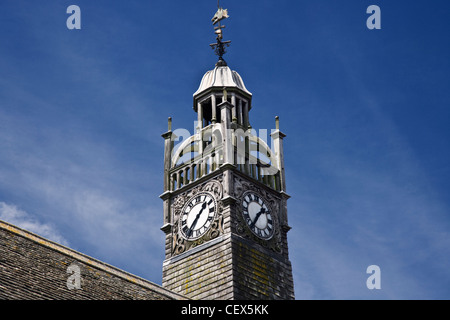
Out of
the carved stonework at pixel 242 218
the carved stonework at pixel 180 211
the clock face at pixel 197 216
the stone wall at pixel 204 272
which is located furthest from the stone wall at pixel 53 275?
the clock face at pixel 197 216

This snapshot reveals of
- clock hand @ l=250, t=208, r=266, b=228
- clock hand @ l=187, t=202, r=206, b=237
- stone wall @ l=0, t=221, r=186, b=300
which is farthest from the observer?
clock hand @ l=187, t=202, r=206, b=237

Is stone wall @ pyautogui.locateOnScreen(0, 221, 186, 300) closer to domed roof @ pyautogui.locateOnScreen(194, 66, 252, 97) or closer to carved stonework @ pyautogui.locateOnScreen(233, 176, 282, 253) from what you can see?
carved stonework @ pyautogui.locateOnScreen(233, 176, 282, 253)

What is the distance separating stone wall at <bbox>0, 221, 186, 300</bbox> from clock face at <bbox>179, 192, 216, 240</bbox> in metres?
11.7

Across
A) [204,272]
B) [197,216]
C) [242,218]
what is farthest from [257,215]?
[204,272]

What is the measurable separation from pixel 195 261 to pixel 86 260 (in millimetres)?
13369

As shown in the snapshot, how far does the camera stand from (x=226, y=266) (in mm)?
36906

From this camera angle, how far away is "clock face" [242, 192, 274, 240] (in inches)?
1544

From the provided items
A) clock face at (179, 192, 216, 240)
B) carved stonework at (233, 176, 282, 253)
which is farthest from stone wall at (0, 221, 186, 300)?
clock face at (179, 192, 216, 240)

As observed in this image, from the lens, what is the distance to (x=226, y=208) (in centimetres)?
3850

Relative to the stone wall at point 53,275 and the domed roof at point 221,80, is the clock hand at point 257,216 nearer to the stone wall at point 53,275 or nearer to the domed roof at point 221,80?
the domed roof at point 221,80

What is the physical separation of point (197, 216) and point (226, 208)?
6.49ft
